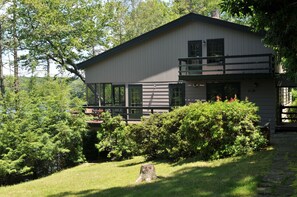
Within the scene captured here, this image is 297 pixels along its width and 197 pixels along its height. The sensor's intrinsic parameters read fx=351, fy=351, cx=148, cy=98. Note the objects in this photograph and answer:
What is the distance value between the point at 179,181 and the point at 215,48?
12.5m

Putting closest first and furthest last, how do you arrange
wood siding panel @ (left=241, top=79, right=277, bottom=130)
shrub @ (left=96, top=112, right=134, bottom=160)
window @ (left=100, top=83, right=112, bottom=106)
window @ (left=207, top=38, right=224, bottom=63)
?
shrub @ (left=96, top=112, right=134, bottom=160), wood siding panel @ (left=241, top=79, right=277, bottom=130), window @ (left=207, top=38, right=224, bottom=63), window @ (left=100, top=83, right=112, bottom=106)

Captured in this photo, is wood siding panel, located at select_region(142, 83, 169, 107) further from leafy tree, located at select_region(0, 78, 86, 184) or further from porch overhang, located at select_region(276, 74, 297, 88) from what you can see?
porch overhang, located at select_region(276, 74, 297, 88)

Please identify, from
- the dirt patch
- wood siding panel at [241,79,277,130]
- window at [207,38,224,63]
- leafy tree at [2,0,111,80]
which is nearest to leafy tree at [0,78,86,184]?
window at [207,38,224,63]

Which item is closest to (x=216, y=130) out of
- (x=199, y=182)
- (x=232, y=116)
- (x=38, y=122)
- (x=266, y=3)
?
(x=232, y=116)

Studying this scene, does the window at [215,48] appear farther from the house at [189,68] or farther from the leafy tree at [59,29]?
the leafy tree at [59,29]

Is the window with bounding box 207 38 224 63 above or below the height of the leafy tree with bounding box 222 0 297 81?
above

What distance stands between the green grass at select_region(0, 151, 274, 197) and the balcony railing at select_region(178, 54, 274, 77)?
24.4ft

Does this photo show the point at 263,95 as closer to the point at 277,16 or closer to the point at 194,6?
the point at 277,16

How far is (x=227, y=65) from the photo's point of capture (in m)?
18.8

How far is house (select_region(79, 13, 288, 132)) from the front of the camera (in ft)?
58.4

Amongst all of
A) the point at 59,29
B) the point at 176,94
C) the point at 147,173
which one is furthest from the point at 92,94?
the point at 147,173

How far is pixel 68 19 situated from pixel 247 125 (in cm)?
2259

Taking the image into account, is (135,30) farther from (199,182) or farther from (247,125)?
(199,182)

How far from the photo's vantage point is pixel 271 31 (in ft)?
27.6
